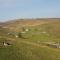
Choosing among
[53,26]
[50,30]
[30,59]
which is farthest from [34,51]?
[53,26]

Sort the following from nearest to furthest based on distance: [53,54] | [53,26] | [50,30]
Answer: [53,54], [50,30], [53,26]

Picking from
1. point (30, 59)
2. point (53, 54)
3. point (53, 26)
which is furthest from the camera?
point (53, 26)

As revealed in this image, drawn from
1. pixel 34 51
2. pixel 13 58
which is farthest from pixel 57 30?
pixel 13 58

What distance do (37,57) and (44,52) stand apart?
1.77 m

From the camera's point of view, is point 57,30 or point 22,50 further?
point 57,30

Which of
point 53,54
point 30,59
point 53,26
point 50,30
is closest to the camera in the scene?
point 30,59

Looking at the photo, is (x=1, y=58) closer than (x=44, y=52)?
Yes

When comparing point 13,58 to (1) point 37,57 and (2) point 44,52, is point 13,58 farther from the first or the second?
(2) point 44,52

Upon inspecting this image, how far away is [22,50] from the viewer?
20.3m

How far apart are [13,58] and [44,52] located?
3.50m

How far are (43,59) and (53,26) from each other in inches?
1204

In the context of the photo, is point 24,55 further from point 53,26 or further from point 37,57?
point 53,26

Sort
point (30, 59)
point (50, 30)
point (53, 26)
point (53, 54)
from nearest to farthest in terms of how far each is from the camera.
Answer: point (30, 59), point (53, 54), point (50, 30), point (53, 26)

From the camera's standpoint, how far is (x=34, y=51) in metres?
20.2
